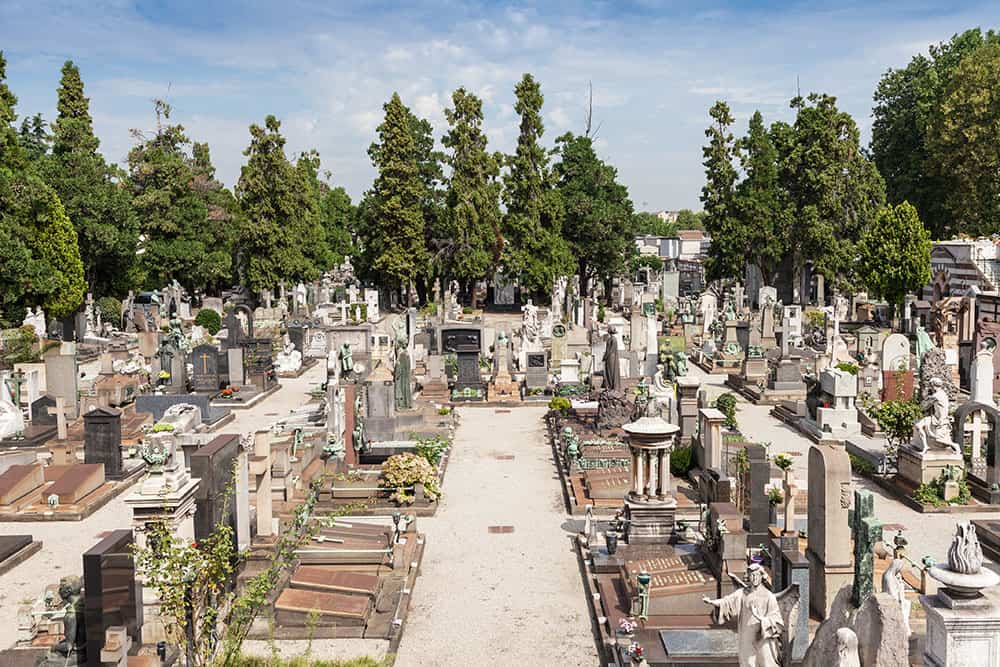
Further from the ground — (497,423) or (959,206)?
(959,206)

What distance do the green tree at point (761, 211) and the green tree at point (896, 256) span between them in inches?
308

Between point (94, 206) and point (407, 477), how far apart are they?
1257 inches

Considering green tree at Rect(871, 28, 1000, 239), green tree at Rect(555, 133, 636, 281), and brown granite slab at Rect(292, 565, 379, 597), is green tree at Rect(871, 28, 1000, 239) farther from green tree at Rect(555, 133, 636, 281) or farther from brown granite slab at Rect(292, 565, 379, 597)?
brown granite slab at Rect(292, 565, 379, 597)

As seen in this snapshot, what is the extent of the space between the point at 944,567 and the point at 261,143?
165ft

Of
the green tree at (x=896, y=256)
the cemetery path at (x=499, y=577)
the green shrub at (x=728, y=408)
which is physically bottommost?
the cemetery path at (x=499, y=577)

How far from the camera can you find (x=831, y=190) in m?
48.8

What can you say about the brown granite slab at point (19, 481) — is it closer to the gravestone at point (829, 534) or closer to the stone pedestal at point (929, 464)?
the gravestone at point (829, 534)

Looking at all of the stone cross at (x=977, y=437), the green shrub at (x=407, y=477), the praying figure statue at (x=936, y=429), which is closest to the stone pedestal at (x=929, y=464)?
the praying figure statue at (x=936, y=429)

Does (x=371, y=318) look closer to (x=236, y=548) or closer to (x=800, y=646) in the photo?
(x=236, y=548)

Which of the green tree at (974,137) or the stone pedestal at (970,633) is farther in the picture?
the green tree at (974,137)

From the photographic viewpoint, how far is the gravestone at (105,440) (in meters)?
17.6

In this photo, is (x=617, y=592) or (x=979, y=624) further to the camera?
(x=617, y=592)

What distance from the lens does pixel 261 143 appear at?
168ft

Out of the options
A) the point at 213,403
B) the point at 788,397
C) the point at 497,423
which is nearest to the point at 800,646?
the point at 497,423
